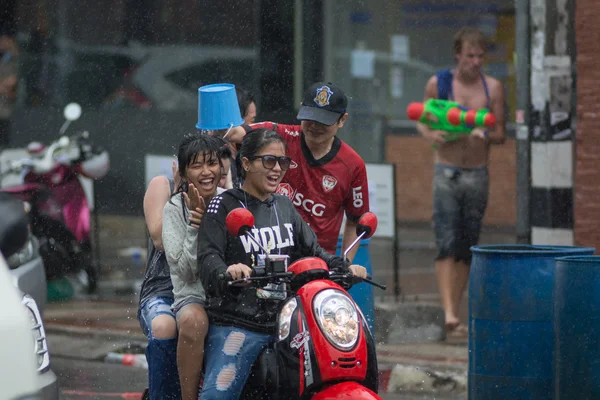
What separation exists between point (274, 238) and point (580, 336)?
1.87 m

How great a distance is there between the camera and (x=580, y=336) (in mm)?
6637

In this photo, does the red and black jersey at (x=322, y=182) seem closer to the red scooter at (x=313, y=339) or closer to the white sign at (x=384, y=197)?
the red scooter at (x=313, y=339)

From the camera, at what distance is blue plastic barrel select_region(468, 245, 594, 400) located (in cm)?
694

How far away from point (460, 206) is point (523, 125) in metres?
1.12

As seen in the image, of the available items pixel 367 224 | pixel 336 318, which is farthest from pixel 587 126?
pixel 336 318

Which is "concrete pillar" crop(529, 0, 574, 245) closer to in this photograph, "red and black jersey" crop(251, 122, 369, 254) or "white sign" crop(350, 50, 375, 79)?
"red and black jersey" crop(251, 122, 369, 254)

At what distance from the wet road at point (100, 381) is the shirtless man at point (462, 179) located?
6.39 feet

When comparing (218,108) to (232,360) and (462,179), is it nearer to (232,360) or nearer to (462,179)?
(232,360)

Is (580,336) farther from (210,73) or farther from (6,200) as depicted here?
(210,73)

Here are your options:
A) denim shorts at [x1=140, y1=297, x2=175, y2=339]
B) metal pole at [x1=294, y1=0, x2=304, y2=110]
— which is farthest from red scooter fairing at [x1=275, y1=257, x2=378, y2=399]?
metal pole at [x1=294, y1=0, x2=304, y2=110]

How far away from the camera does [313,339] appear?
5.08 metres

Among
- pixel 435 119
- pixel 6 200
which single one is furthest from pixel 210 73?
pixel 6 200

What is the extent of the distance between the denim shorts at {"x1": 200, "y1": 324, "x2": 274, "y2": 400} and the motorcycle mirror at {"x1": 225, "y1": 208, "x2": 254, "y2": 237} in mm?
473

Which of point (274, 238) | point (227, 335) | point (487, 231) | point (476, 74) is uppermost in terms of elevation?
point (476, 74)
